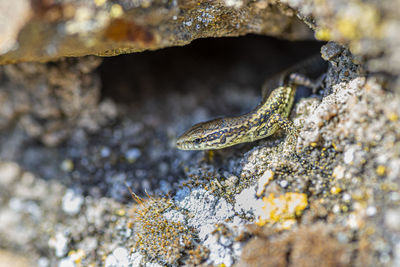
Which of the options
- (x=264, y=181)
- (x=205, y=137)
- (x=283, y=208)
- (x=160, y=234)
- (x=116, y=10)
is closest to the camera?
(x=116, y=10)

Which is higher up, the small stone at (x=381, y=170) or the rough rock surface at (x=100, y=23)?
the rough rock surface at (x=100, y=23)

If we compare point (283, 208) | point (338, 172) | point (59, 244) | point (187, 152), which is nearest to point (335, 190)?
point (338, 172)

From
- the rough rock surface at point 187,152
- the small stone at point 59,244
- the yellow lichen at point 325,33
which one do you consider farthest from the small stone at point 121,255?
the yellow lichen at point 325,33

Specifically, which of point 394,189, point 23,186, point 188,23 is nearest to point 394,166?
point 394,189

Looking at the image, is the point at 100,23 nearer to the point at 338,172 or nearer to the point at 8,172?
the point at 338,172

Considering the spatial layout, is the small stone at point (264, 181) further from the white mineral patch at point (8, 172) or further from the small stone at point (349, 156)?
the white mineral patch at point (8, 172)

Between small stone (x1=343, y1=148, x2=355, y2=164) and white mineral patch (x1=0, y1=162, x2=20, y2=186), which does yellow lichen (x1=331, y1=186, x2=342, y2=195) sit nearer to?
small stone (x1=343, y1=148, x2=355, y2=164)
